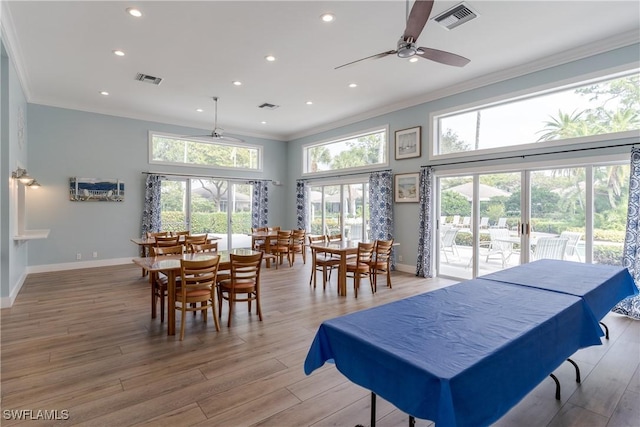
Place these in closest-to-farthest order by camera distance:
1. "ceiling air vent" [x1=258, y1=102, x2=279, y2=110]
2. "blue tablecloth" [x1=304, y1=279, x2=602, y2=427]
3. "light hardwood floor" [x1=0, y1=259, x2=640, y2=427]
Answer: "blue tablecloth" [x1=304, y1=279, x2=602, y2=427] → "light hardwood floor" [x1=0, y1=259, x2=640, y2=427] → "ceiling air vent" [x1=258, y1=102, x2=279, y2=110]

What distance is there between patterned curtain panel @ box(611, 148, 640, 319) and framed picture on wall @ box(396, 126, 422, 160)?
10.9ft

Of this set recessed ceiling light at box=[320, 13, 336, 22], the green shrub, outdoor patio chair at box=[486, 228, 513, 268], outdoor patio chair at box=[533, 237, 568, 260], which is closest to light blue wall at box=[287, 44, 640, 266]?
outdoor patio chair at box=[486, 228, 513, 268]

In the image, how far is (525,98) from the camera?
5336mm

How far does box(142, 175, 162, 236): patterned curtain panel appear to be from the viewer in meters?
7.93

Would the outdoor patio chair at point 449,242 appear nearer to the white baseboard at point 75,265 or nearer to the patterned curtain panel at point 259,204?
the patterned curtain panel at point 259,204

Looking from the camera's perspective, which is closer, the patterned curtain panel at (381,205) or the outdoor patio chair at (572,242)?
the outdoor patio chair at (572,242)

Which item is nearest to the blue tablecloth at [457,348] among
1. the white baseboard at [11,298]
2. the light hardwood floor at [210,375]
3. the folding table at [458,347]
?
the folding table at [458,347]

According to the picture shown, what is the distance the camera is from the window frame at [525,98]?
4398mm

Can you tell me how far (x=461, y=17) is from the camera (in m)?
3.77

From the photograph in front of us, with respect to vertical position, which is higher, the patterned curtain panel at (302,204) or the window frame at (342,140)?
the window frame at (342,140)

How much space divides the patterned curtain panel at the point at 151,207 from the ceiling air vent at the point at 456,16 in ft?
23.2

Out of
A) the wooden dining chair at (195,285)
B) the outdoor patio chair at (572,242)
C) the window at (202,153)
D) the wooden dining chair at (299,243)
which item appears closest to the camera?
the wooden dining chair at (195,285)

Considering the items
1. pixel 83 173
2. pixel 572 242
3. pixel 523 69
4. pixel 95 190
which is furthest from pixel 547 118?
pixel 83 173

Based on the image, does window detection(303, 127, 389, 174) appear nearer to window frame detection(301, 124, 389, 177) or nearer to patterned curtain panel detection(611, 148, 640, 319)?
window frame detection(301, 124, 389, 177)
